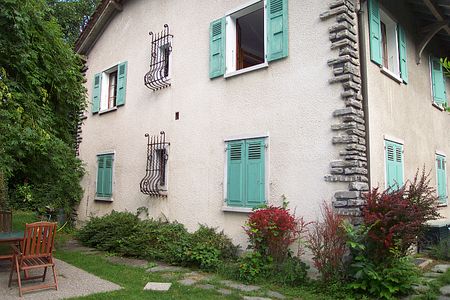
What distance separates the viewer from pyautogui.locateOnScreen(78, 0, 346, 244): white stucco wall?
6629 mm

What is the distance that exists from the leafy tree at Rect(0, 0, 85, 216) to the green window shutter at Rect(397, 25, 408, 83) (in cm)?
710

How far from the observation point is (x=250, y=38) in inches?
425

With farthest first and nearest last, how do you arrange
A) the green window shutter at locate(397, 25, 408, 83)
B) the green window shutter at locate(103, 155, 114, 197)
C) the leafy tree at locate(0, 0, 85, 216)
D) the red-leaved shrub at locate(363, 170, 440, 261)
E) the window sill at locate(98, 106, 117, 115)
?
the window sill at locate(98, 106, 117, 115)
the green window shutter at locate(103, 155, 114, 197)
the green window shutter at locate(397, 25, 408, 83)
the leafy tree at locate(0, 0, 85, 216)
the red-leaved shrub at locate(363, 170, 440, 261)

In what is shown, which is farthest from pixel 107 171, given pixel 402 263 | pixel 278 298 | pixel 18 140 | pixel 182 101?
pixel 402 263

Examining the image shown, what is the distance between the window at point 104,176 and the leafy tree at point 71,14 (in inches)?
531

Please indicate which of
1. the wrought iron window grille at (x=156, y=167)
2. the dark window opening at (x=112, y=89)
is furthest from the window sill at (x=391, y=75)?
the dark window opening at (x=112, y=89)

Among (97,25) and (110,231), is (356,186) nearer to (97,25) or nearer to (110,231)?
(110,231)

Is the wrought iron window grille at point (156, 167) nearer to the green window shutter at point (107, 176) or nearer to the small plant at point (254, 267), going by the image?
the green window shutter at point (107, 176)

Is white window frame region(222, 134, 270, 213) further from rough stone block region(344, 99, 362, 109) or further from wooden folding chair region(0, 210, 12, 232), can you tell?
wooden folding chair region(0, 210, 12, 232)

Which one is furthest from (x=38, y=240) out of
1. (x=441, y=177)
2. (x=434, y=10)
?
(x=441, y=177)

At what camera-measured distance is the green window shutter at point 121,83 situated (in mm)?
11250

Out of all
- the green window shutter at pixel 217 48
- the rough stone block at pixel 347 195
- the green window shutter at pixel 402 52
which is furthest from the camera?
the green window shutter at pixel 217 48

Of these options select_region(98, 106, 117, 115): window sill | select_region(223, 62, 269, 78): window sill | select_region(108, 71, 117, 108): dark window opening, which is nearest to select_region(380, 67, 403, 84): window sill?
select_region(223, 62, 269, 78): window sill

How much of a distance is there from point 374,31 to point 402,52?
5.28 ft
